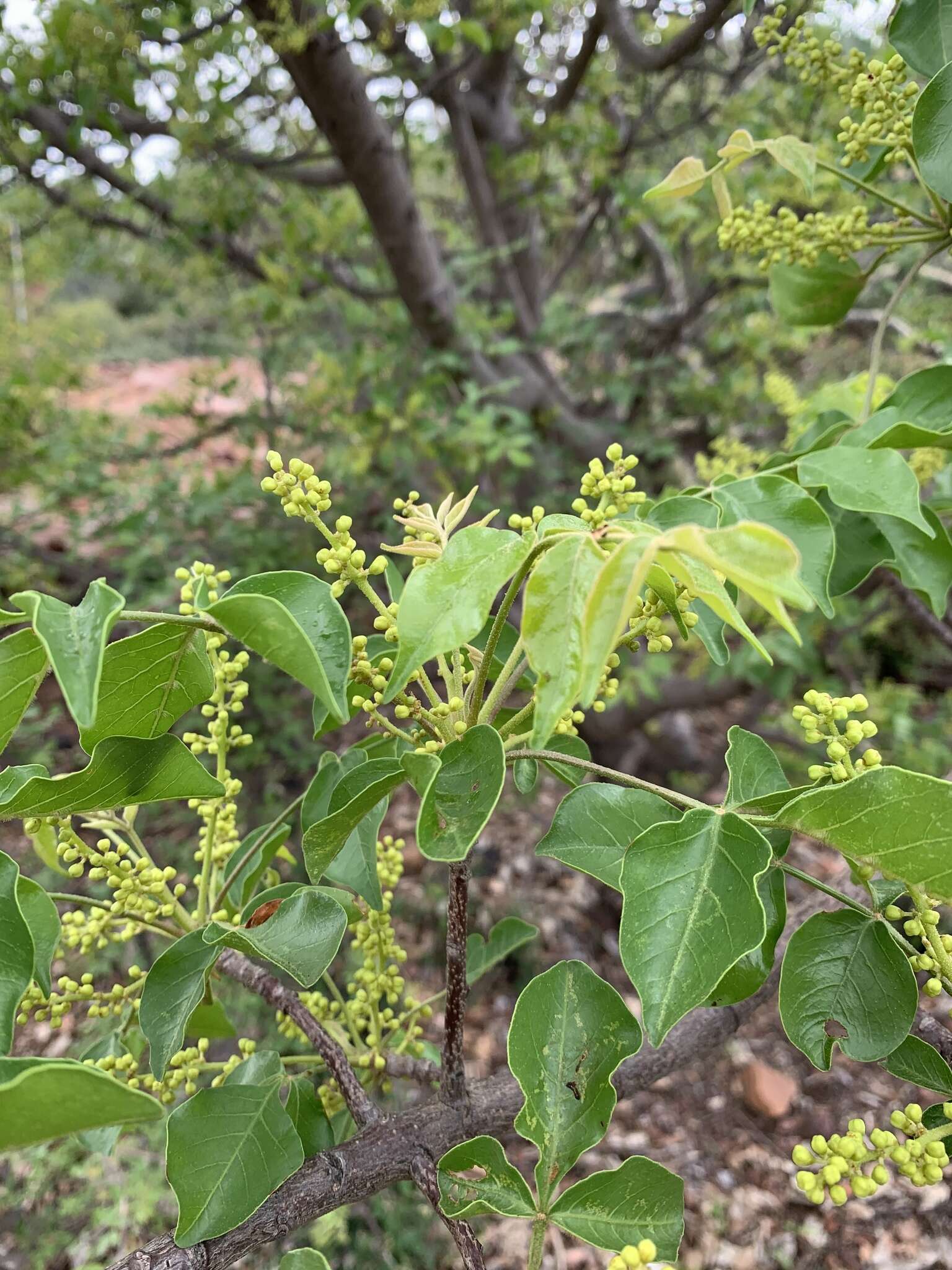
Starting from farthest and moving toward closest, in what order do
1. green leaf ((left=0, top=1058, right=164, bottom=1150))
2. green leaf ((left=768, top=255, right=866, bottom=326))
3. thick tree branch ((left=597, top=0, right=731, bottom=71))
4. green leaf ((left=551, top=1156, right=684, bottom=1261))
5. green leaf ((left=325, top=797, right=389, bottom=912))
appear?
thick tree branch ((left=597, top=0, right=731, bottom=71))
green leaf ((left=768, top=255, right=866, bottom=326))
green leaf ((left=325, top=797, right=389, bottom=912))
green leaf ((left=551, top=1156, right=684, bottom=1261))
green leaf ((left=0, top=1058, right=164, bottom=1150))

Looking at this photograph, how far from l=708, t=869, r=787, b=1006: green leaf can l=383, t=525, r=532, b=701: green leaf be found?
0.26m

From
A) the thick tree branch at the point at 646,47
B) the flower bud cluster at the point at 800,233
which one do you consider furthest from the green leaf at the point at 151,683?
the thick tree branch at the point at 646,47

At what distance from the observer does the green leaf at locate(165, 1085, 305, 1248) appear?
507 millimetres

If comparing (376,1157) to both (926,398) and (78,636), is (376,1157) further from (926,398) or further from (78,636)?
(926,398)

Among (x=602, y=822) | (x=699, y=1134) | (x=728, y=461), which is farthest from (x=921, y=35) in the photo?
(x=699, y=1134)

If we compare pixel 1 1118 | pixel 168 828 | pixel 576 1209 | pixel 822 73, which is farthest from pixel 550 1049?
pixel 168 828

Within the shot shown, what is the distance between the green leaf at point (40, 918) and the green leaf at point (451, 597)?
294mm

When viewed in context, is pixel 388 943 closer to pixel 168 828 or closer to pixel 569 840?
pixel 569 840

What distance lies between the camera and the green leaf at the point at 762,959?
19.7 inches

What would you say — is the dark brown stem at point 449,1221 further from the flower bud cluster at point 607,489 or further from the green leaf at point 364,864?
the flower bud cluster at point 607,489

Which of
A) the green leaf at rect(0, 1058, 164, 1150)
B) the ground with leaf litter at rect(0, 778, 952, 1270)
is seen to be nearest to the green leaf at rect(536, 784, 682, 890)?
the green leaf at rect(0, 1058, 164, 1150)

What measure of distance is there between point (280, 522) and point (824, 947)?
2.48 metres

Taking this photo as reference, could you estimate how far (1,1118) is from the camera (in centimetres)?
32

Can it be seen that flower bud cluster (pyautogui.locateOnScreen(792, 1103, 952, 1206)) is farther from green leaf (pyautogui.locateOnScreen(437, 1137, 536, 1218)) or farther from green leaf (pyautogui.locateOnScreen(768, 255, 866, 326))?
green leaf (pyautogui.locateOnScreen(768, 255, 866, 326))
